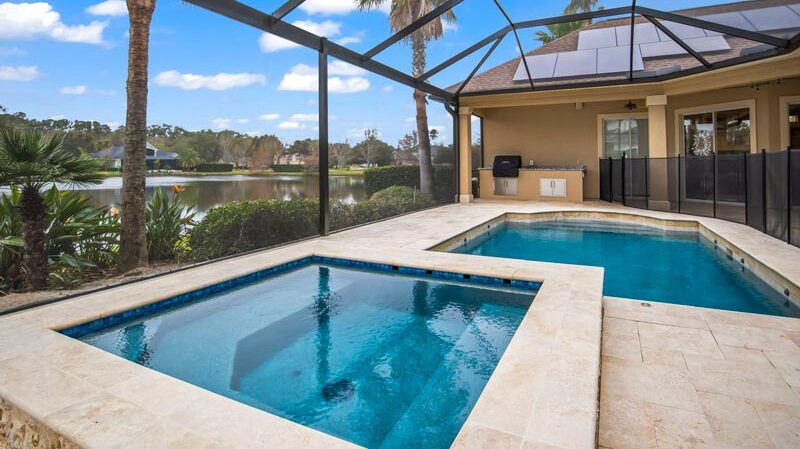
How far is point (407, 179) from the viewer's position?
13906 millimetres

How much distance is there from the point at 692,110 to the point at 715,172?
380 centimetres

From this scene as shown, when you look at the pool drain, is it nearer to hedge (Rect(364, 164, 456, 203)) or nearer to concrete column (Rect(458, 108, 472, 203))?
hedge (Rect(364, 164, 456, 203))

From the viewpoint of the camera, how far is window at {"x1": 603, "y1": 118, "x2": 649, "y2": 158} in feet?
41.9

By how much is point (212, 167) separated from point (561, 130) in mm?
10171

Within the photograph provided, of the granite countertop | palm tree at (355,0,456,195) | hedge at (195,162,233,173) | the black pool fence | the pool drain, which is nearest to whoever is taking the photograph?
the pool drain

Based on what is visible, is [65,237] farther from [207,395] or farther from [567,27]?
[567,27]

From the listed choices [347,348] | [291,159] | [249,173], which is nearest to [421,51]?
[291,159]

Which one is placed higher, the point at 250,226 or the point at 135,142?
the point at 135,142

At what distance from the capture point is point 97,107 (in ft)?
16.6

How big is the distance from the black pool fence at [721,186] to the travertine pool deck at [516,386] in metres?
2.35

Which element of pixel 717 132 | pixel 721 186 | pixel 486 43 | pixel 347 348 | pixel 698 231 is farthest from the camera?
pixel 717 132

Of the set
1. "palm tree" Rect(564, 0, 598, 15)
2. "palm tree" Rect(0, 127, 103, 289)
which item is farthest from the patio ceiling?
"palm tree" Rect(564, 0, 598, 15)

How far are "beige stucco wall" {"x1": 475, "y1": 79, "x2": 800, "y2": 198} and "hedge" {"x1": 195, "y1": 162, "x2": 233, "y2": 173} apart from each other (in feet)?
28.1

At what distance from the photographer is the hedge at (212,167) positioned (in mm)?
7013
